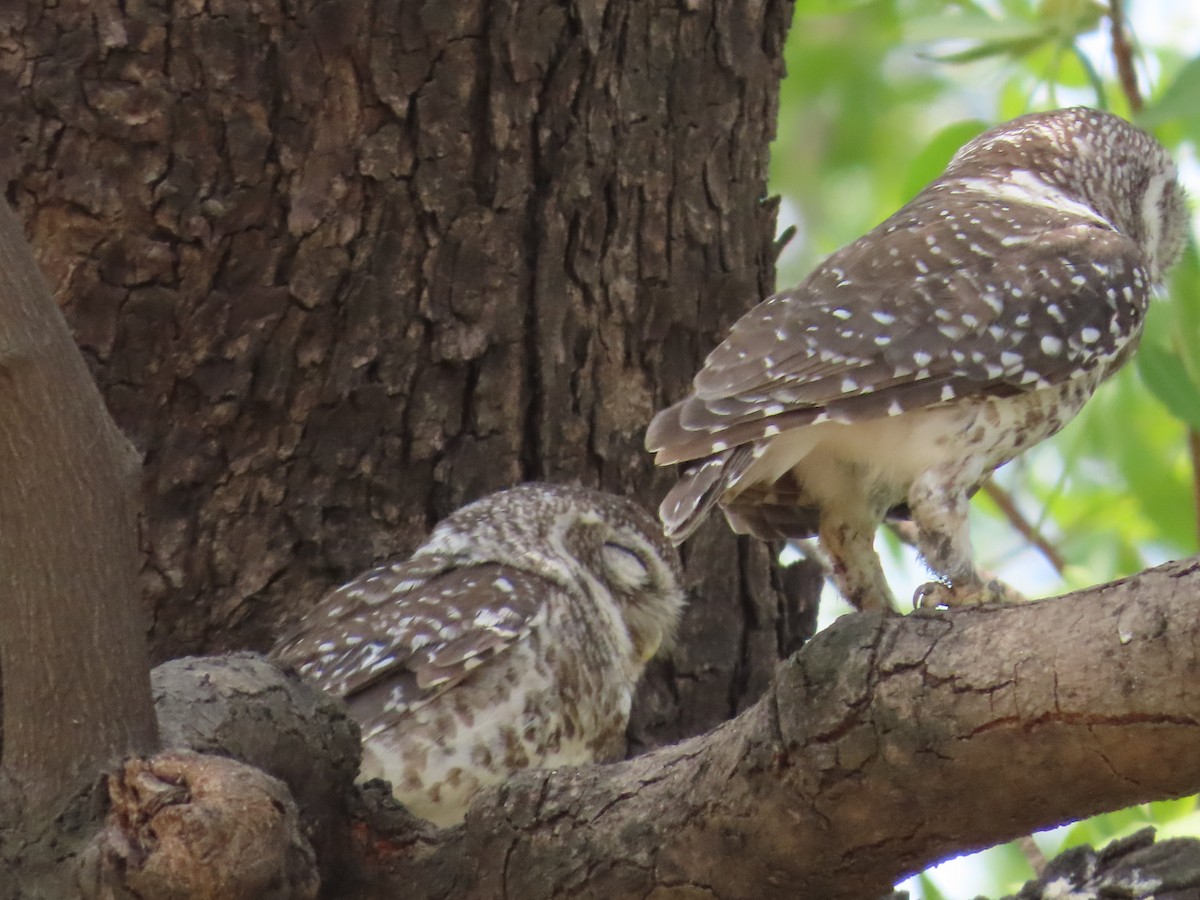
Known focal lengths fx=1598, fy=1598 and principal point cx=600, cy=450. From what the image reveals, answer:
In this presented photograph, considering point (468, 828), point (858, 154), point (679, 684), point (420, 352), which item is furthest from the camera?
point (858, 154)

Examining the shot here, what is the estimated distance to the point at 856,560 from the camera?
10.9 feet

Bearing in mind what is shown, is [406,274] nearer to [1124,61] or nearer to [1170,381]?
[1170,381]

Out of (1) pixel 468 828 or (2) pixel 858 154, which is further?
(2) pixel 858 154

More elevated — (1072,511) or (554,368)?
(554,368)

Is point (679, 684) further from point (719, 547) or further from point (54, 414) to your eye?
point (54, 414)

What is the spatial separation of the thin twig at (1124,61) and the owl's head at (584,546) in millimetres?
1643

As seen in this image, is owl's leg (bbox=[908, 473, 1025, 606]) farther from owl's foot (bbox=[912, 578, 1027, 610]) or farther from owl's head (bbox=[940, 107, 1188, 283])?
owl's head (bbox=[940, 107, 1188, 283])

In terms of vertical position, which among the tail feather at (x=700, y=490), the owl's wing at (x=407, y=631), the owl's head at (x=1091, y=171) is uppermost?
the owl's head at (x=1091, y=171)

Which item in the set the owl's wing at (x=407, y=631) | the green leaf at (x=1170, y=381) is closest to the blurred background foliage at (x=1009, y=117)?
the green leaf at (x=1170, y=381)

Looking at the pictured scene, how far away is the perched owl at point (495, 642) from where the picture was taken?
9.66 feet

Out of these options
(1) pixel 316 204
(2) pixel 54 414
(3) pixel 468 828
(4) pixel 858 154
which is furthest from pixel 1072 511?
(2) pixel 54 414

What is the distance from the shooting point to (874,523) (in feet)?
10.8

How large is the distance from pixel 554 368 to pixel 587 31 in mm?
680

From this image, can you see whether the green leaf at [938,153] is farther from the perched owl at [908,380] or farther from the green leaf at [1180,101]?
the green leaf at [1180,101]
